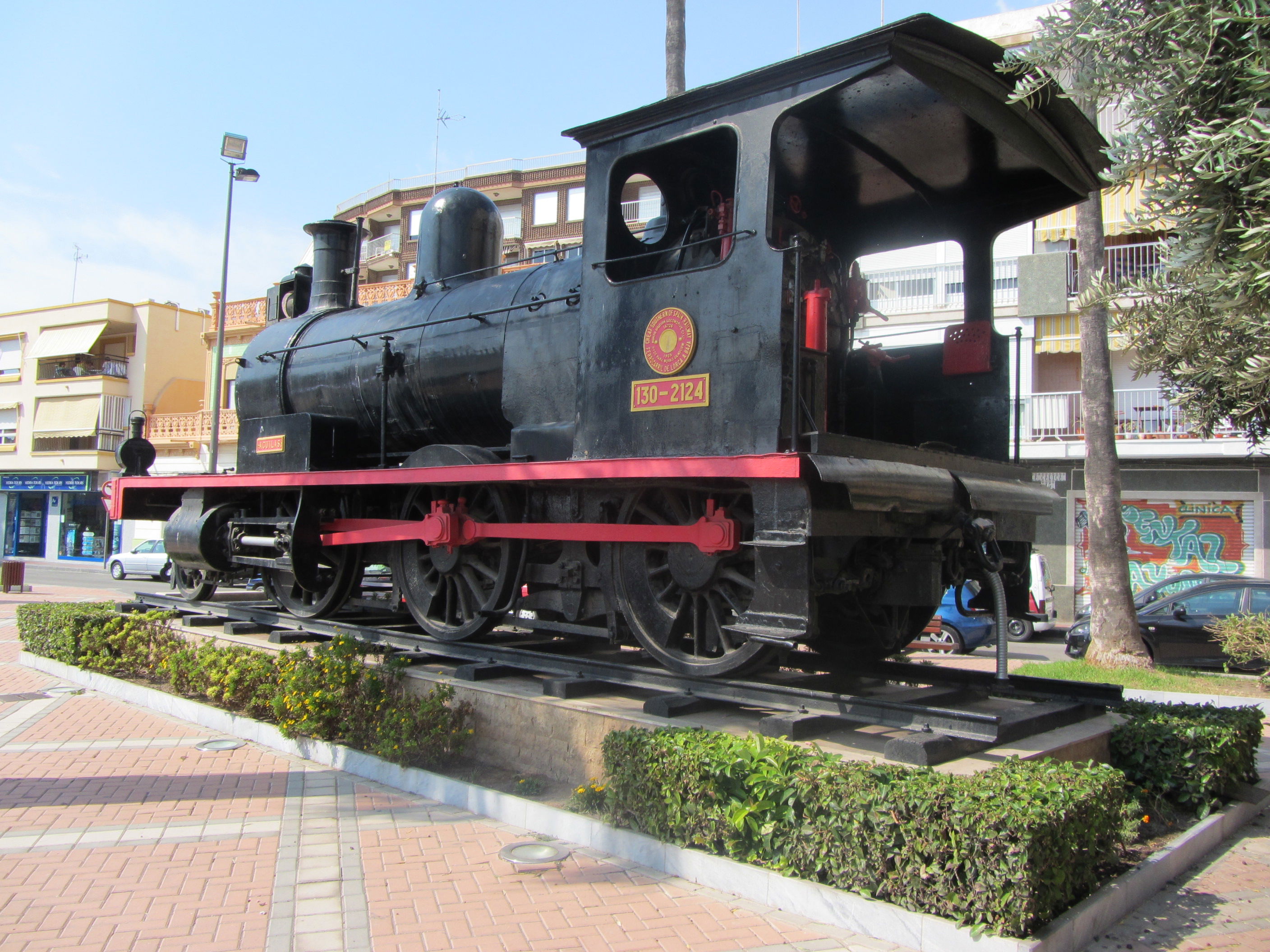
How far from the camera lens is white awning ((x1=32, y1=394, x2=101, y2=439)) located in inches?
1321

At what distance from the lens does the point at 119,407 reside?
3409 cm

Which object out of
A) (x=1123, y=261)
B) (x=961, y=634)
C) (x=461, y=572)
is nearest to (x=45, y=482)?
(x=961, y=634)

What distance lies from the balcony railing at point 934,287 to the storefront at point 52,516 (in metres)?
29.0

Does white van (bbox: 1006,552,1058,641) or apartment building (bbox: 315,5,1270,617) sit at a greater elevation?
apartment building (bbox: 315,5,1270,617)

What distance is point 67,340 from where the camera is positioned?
34.3 metres

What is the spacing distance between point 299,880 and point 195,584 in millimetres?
6956

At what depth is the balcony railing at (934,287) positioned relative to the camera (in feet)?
67.9

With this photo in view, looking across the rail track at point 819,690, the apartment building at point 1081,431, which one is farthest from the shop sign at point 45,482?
the rail track at point 819,690

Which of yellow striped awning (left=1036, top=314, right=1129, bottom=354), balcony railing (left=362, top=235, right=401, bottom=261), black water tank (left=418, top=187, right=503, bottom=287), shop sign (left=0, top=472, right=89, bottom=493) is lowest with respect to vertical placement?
shop sign (left=0, top=472, right=89, bottom=493)

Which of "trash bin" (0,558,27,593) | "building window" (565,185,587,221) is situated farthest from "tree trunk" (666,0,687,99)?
"building window" (565,185,587,221)

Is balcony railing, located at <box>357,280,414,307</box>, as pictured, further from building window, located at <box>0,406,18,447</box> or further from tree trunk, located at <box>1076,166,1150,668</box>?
tree trunk, located at <box>1076,166,1150,668</box>

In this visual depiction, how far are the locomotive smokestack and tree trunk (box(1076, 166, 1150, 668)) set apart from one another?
A: 8.55 metres

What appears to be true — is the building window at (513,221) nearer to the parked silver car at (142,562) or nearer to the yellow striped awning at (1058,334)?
the parked silver car at (142,562)

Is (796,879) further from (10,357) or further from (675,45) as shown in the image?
(10,357)
